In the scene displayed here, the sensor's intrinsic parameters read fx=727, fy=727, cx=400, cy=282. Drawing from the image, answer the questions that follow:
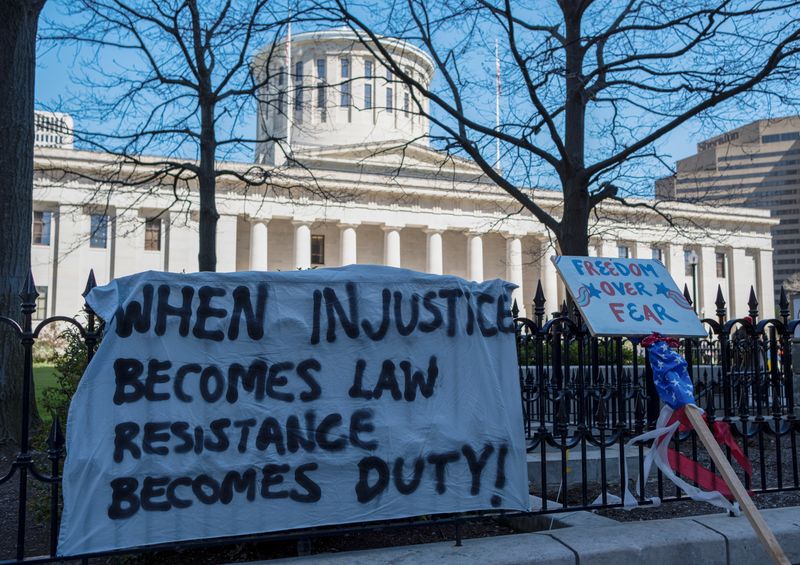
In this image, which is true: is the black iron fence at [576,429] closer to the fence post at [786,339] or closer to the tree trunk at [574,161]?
the fence post at [786,339]

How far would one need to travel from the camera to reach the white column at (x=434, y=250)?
57281 millimetres

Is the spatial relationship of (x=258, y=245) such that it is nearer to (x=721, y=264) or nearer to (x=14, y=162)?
(x=14, y=162)

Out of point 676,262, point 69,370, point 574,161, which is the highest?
point 676,262

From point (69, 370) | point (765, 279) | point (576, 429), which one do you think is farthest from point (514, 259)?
point (69, 370)

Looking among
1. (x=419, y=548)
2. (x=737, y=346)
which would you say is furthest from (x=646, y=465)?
(x=737, y=346)

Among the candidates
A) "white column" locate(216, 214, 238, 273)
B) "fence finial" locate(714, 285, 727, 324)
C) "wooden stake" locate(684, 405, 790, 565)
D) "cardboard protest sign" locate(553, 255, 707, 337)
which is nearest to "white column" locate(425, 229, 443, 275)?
"white column" locate(216, 214, 238, 273)

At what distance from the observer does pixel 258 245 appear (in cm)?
5284

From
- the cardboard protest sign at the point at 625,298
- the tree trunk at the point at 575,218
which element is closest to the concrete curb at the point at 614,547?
the cardboard protest sign at the point at 625,298

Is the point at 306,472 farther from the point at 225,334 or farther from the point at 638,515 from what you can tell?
the point at 638,515

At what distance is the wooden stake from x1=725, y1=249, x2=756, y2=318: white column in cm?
6992

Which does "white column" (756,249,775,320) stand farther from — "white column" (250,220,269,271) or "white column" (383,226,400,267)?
"white column" (250,220,269,271)

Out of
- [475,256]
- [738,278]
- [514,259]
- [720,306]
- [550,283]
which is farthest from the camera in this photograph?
[738,278]

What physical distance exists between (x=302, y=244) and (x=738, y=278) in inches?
1669

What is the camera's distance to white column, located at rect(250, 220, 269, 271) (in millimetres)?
52719
